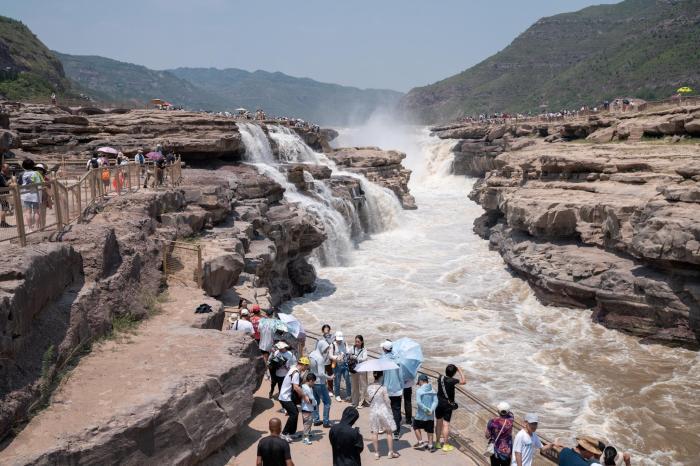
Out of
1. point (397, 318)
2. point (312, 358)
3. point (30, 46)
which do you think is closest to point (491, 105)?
point (30, 46)

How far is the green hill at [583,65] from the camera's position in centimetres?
7438

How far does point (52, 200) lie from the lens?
28.8 ft

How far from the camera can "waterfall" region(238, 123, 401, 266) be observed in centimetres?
2381

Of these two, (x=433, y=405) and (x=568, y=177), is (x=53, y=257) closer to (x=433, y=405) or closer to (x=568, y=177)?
(x=433, y=405)

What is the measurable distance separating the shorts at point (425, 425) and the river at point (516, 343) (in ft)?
11.9

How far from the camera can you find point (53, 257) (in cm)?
703

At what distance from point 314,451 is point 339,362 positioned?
2.12m

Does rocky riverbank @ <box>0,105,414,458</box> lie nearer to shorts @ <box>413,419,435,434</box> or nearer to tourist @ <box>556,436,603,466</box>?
shorts @ <box>413,419,435,434</box>

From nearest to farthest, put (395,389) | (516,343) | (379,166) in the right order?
1. (395,389)
2. (516,343)
3. (379,166)

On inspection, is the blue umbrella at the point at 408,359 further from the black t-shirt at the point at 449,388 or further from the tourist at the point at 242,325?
the tourist at the point at 242,325

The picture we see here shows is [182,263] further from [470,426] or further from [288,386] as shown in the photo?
[470,426]

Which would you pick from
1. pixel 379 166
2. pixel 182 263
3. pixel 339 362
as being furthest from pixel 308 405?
pixel 379 166

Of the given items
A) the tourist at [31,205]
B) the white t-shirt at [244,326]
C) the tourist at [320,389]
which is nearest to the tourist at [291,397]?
the tourist at [320,389]

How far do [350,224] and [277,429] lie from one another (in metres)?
20.9
